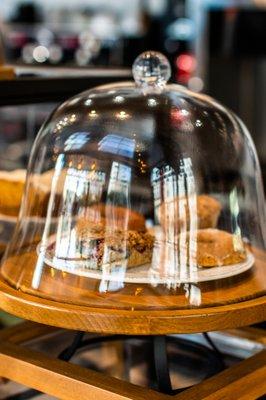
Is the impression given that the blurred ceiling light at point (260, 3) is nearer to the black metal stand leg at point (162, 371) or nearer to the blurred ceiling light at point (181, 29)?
the blurred ceiling light at point (181, 29)

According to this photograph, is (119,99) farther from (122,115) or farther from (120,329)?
(120,329)

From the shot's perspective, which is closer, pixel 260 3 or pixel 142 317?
pixel 142 317

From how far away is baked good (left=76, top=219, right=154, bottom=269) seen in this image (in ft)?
3.44

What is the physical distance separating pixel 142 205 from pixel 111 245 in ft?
0.36

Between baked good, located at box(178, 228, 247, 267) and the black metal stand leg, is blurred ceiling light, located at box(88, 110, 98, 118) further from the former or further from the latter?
the black metal stand leg

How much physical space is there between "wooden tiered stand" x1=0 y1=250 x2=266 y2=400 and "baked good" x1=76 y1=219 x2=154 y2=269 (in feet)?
0.17

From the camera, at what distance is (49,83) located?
1.41m

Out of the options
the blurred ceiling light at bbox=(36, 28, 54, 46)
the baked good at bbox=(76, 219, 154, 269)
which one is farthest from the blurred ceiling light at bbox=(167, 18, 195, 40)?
the baked good at bbox=(76, 219, 154, 269)

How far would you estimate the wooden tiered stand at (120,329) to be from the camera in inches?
37.8

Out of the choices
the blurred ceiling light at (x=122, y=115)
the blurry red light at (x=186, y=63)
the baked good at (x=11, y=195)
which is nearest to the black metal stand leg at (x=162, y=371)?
the blurred ceiling light at (x=122, y=115)

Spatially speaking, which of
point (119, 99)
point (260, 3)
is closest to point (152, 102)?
point (119, 99)

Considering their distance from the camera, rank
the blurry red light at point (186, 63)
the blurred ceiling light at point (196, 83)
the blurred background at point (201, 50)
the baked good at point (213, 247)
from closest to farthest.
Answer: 1. the baked good at point (213, 247)
2. the blurred background at point (201, 50)
3. the blurred ceiling light at point (196, 83)
4. the blurry red light at point (186, 63)

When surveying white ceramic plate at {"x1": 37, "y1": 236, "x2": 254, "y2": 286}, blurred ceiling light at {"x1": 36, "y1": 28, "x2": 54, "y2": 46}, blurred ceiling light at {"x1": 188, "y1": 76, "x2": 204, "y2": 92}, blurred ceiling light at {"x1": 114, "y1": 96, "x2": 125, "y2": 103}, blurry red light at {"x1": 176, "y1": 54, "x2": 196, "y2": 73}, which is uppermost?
blurred ceiling light at {"x1": 114, "y1": 96, "x2": 125, "y2": 103}

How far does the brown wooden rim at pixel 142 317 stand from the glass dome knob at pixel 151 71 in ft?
1.07
